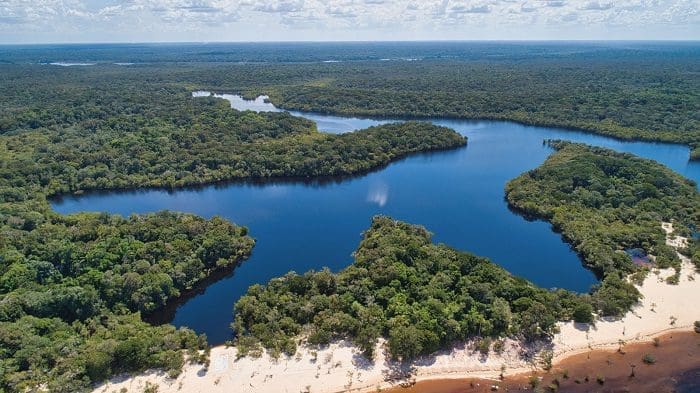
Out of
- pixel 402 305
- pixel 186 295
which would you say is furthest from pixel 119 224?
pixel 402 305

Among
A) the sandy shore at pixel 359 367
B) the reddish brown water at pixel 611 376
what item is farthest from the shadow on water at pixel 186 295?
the reddish brown water at pixel 611 376

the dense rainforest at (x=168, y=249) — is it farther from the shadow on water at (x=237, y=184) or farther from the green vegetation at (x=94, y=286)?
the shadow on water at (x=237, y=184)

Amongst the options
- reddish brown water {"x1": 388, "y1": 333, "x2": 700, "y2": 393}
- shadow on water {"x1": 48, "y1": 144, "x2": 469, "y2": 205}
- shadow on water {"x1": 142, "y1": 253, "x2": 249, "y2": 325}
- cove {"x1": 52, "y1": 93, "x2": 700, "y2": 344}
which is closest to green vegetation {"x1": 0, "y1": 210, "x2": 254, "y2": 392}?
shadow on water {"x1": 142, "y1": 253, "x2": 249, "y2": 325}

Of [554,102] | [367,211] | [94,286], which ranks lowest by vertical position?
[367,211]

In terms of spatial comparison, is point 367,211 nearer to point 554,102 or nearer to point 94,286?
point 94,286

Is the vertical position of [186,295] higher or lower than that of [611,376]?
higher

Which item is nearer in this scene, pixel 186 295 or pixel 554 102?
pixel 186 295
